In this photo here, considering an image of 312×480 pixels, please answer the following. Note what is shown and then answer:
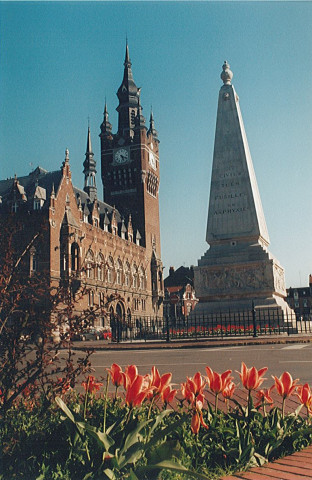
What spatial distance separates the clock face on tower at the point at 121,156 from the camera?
74500mm

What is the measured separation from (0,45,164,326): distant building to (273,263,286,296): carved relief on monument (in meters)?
23.6

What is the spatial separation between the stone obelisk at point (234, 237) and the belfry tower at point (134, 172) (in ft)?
142

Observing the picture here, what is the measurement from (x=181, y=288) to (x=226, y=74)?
69140 mm

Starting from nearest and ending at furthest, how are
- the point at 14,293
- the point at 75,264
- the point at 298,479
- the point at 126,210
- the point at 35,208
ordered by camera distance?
1. the point at 298,479
2. the point at 14,293
3. the point at 35,208
4. the point at 75,264
5. the point at 126,210

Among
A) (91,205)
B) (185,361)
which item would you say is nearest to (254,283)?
(185,361)

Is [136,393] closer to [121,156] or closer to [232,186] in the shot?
[232,186]

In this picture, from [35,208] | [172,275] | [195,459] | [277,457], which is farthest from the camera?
[172,275]

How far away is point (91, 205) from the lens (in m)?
59.5

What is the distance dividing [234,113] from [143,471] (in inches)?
1125

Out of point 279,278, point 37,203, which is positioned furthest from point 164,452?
point 37,203

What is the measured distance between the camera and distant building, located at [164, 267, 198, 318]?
91438 millimetres

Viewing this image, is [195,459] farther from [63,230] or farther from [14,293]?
[63,230]

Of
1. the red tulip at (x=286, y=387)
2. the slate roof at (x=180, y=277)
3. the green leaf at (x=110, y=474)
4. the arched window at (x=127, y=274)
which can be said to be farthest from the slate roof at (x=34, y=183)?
the slate roof at (x=180, y=277)

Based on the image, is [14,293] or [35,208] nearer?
[14,293]
